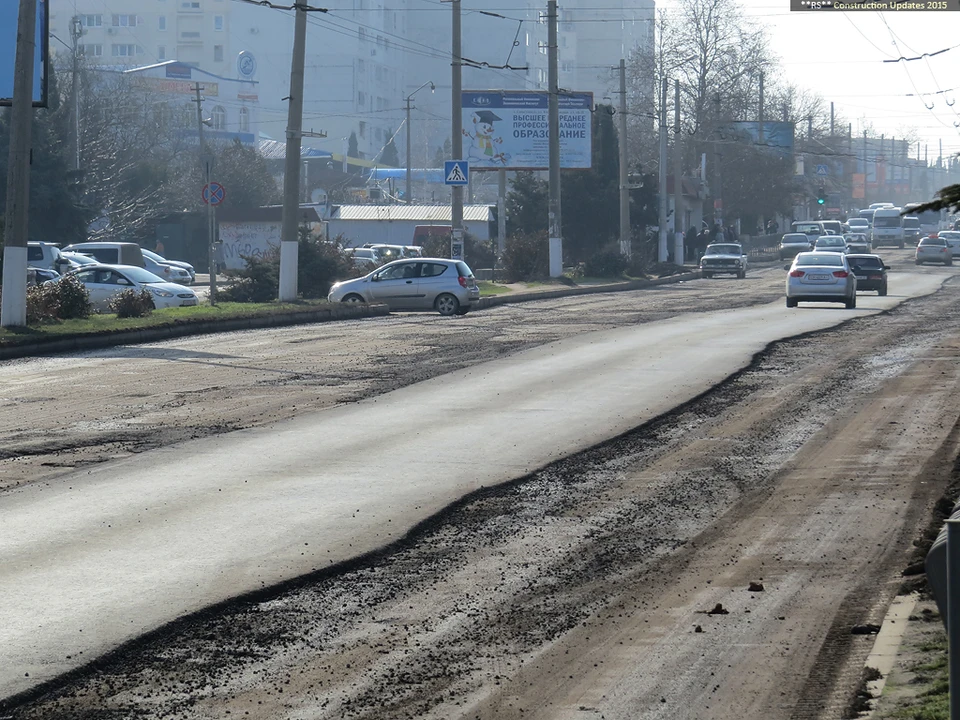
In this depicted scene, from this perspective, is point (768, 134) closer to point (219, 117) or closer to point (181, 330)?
point (219, 117)

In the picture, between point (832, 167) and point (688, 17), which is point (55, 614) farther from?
point (832, 167)

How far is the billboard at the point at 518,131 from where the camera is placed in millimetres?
64250

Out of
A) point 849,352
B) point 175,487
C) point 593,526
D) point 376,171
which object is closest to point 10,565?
point 175,487

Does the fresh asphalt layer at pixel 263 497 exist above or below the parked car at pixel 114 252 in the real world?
below

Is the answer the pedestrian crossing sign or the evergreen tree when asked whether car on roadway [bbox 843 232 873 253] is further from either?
the evergreen tree

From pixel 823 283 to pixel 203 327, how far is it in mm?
15722

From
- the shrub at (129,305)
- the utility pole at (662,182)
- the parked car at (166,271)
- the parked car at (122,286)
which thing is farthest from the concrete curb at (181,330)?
the utility pole at (662,182)

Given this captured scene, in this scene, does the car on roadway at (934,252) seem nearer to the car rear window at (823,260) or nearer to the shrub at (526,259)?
the shrub at (526,259)

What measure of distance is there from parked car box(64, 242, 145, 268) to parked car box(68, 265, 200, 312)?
12.0 m

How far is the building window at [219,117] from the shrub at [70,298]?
11973 centimetres

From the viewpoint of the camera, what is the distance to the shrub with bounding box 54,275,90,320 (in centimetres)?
2634

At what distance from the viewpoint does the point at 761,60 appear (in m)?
96.0

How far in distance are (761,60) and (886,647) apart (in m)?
93.9

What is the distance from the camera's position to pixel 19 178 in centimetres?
2352
